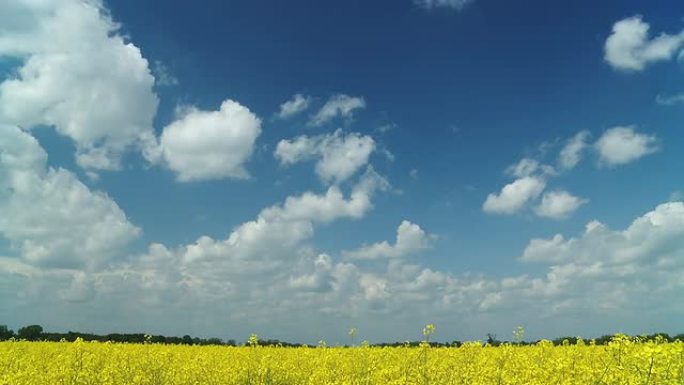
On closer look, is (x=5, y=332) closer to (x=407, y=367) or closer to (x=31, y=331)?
(x=31, y=331)

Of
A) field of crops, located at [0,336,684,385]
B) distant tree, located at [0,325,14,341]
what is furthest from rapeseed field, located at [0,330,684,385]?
distant tree, located at [0,325,14,341]

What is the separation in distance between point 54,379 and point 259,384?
5.14 metres

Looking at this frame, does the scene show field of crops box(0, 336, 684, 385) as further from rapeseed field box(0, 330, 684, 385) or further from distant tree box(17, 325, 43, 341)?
distant tree box(17, 325, 43, 341)

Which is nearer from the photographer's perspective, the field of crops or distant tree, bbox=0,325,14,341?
the field of crops

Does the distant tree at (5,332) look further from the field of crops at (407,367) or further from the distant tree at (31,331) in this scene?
the field of crops at (407,367)

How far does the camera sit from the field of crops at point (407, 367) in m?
7.95

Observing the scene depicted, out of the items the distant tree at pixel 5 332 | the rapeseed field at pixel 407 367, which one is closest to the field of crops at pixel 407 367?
the rapeseed field at pixel 407 367

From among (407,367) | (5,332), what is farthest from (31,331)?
(407,367)

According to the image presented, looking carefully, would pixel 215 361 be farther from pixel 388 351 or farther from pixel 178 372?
pixel 388 351

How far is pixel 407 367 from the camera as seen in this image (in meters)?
11.4

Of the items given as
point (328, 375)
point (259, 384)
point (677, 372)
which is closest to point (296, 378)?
point (259, 384)

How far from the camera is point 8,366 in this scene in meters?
20.1

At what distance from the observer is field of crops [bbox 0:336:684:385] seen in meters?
7.95

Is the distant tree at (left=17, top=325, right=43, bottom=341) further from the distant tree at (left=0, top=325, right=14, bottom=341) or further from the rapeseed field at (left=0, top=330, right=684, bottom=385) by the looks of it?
the rapeseed field at (left=0, top=330, right=684, bottom=385)
